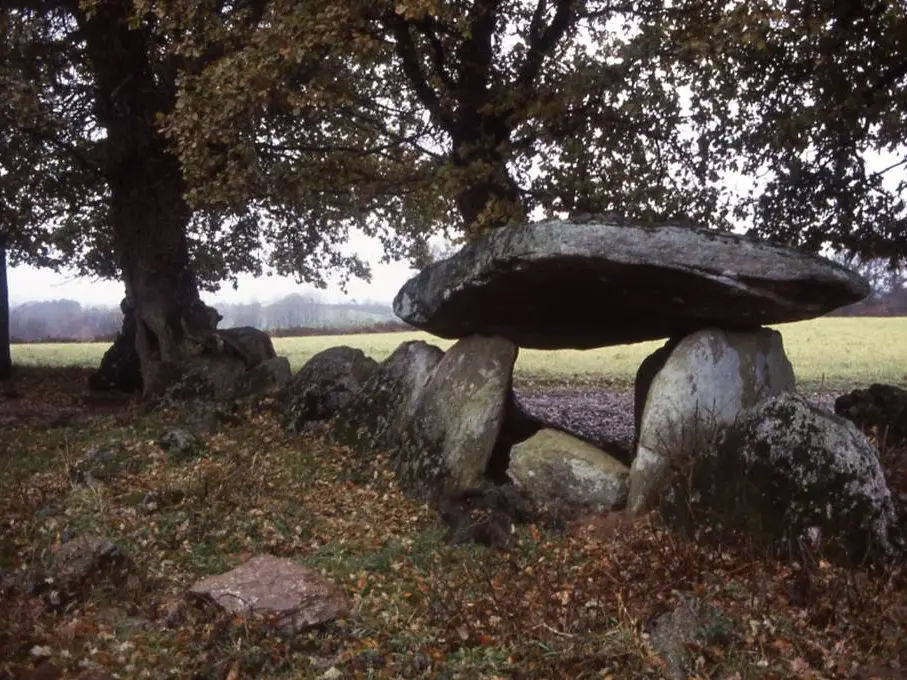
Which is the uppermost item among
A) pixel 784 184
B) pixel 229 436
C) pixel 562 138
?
pixel 562 138

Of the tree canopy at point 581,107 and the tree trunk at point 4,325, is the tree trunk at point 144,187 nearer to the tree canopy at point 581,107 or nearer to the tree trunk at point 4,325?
the tree canopy at point 581,107

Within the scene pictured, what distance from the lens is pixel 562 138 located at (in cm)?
1384

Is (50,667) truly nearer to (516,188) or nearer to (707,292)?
(707,292)

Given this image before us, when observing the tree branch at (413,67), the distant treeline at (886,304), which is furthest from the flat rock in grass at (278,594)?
the distant treeline at (886,304)

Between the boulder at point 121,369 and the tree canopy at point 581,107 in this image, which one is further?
the boulder at point 121,369

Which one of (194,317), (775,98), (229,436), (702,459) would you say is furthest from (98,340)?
(702,459)

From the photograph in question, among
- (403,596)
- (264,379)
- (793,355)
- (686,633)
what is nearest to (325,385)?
(264,379)

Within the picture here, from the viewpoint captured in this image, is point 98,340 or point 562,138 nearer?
point 562,138

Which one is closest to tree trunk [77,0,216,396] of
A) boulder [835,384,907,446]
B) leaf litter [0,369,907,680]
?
leaf litter [0,369,907,680]

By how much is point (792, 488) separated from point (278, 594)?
4.11 m

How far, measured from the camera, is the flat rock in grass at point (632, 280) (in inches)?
359

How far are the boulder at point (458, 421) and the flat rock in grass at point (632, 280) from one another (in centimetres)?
55

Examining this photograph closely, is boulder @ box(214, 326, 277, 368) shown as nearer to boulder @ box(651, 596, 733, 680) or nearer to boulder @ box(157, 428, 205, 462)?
boulder @ box(157, 428, 205, 462)

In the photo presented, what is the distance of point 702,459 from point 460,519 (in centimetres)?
237
